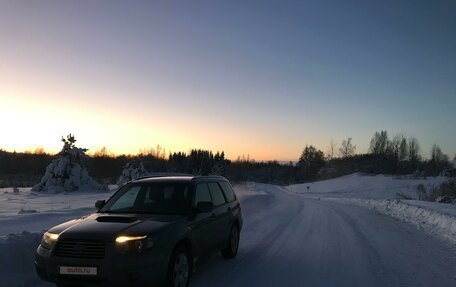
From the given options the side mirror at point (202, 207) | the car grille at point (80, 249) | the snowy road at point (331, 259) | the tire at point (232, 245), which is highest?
the side mirror at point (202, 207)

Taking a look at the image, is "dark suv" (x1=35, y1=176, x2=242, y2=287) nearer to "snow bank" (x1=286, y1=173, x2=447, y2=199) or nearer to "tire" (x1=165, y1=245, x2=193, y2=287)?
"tire" (x1=165, y1=245, x2=193, y2=287)

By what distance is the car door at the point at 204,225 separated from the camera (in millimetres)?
7398

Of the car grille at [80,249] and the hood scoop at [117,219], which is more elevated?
the hood scoop at [117,219]

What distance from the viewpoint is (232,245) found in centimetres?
934

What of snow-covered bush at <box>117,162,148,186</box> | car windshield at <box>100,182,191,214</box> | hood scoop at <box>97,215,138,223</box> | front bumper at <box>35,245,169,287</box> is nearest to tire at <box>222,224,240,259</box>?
car windshield at <box>100,182,191,214</box>

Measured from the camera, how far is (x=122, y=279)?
568 centimetres

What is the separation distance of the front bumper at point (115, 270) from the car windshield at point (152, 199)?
144 cm

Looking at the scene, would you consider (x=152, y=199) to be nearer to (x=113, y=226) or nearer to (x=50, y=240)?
(x=113, y=226)

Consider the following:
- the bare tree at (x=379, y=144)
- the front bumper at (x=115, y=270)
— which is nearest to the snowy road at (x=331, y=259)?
the front bumper at (x=115, y=270)

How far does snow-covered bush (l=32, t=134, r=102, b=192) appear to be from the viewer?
3369 centimetres

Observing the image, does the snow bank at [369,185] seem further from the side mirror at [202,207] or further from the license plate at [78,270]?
the license plate at [78,270]

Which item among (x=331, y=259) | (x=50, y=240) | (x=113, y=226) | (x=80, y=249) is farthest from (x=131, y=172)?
(x=80, y=249)

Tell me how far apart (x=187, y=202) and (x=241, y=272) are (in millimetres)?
1729

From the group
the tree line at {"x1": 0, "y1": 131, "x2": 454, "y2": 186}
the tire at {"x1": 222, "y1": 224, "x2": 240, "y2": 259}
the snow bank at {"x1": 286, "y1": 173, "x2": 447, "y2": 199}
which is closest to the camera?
→ the tire at {"x1": 222, "y1": 224, "x2": 240, "y2": 259}
